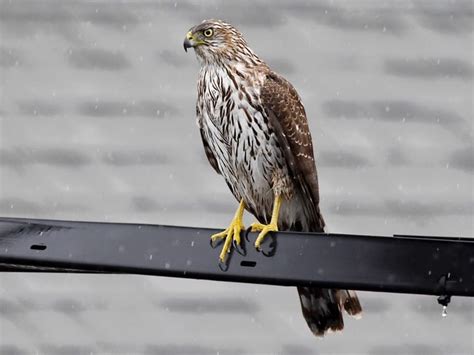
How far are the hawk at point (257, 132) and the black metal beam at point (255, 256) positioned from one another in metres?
1.29

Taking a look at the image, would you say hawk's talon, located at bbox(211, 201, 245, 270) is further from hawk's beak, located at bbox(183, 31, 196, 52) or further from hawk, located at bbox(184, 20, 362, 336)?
hawk's beak, located at bbox(183, 31, 196, 52)

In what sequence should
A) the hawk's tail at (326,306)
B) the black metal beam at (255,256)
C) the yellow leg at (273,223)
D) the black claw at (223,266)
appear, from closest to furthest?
the black metal beam at (255,256) → the black claw at (223,266) → the yellow leg at (273,223) → the hawk's tail at (326,306)

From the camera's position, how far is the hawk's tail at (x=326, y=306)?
4195 millimetres

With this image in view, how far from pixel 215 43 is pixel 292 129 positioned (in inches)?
17.2

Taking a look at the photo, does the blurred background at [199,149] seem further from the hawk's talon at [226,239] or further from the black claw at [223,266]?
the black claw at [223,266]

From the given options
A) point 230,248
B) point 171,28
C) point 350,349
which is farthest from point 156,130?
point 230,248

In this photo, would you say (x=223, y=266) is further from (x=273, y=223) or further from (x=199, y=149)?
(x=199, y=149)

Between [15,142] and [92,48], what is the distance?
0.57m

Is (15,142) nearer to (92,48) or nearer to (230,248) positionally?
(92,48)

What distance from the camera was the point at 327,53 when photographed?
20.0 ft

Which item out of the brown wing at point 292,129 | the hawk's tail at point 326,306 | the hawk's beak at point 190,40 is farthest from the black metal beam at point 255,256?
the hawk's beak at point 190,40

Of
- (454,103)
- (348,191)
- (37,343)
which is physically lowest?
(37,343)

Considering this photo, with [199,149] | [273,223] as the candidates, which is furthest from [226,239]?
[199,149]

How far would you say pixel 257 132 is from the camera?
4.50 metres
